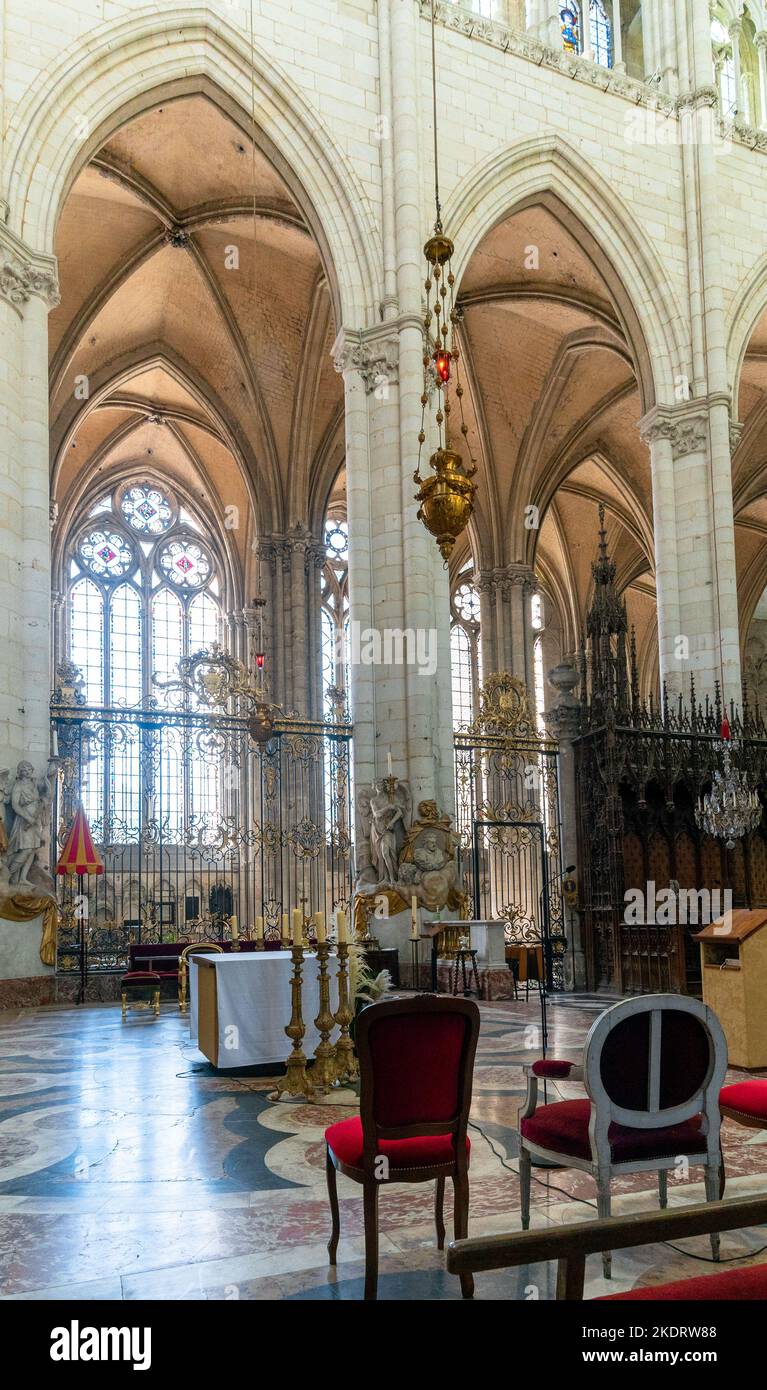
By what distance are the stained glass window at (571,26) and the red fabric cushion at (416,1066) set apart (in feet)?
59.4

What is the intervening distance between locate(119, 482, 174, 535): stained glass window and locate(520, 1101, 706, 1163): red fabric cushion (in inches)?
964

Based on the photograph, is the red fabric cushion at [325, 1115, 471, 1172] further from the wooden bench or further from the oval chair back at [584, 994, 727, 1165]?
the wooden bench

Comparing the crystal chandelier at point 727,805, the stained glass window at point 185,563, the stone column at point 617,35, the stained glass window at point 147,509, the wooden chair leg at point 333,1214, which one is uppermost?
the stone column at point 617,35

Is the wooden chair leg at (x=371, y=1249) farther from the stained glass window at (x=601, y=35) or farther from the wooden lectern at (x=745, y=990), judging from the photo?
the stained glass window at (x=601, y=35)

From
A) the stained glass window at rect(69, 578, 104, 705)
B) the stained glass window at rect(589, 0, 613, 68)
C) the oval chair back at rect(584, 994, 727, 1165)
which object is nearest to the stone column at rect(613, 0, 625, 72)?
the stained glass window at rect(589, 0, 613, 68)

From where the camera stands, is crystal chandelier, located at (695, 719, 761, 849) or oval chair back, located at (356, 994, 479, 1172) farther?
crystal chandelier, located at (695, 719, 761, 849)

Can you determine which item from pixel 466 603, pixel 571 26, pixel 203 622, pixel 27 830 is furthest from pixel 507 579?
pixel 27 830

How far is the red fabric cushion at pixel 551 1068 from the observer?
4.08m

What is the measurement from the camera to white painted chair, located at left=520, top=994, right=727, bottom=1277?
350 cm

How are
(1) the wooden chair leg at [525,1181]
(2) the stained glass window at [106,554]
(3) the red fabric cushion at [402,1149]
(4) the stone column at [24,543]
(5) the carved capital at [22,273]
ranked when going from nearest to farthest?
1. (3) the red fabric cushion at [402,1149]
2. (1) the wooden chair leg at [525,1181]
3. (4) the stone column at [24,543]
4. (5) the carved capital at [22,273]
5. (2) the stained glass window at [106,554]

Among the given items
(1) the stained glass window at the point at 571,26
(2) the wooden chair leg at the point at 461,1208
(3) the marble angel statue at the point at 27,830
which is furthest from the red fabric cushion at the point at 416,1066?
(1) the stained glass window at the point at 571,26

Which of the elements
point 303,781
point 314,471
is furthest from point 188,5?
point 303,781

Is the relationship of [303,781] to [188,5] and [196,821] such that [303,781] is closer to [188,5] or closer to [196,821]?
[196,821]

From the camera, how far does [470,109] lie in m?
15.7
